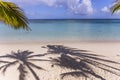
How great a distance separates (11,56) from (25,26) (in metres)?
8.95

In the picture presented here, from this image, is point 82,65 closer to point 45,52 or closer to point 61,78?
point 61,78

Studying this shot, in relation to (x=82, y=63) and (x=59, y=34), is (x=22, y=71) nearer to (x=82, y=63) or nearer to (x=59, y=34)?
(x=82, y=63)

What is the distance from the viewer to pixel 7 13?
6.40 meters

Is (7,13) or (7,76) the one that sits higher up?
(7,13)

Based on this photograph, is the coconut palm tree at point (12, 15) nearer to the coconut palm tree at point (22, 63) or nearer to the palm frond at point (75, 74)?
the coconut palm tree at point (22, 63)

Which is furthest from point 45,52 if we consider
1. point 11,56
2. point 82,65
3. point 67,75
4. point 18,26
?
point 18,26

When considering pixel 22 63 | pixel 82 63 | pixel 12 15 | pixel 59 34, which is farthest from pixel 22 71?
pixel 59 34

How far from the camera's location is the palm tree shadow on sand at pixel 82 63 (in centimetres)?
1223

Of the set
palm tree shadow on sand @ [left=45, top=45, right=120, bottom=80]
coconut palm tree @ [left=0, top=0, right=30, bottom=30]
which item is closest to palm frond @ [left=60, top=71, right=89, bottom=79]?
palm tree shadow on sand @ [left=45, top=45, right=120, bottom=80]

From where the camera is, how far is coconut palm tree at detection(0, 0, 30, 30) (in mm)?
6372

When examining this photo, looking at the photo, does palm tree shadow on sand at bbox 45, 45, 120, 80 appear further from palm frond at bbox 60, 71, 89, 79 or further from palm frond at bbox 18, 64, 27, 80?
palm frond at bbox 18, 64, 27, 80

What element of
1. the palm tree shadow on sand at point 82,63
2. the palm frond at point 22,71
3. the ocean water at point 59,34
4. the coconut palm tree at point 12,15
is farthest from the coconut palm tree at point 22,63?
the coconut palm tree at point 12,15

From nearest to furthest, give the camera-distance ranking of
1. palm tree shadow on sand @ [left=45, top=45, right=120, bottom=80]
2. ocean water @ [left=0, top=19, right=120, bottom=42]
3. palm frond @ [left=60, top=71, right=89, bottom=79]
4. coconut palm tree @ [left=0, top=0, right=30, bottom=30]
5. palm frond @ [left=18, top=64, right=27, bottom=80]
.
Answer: coconut palm tree @ [left=0, top=0, right=30, bottom=30] → palm frond @ [left=18, top=64, right=27, bottom=80] → palm frond @ [left=60, top=71, right=89, bottom=79] → palm tree shadow on sand @ [left=45, top=45, right=120, bottom=80] → ocean water @ [left=0, top=19, right=120, bottom=42]

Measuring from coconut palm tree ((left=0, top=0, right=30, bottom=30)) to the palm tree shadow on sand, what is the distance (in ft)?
18.4
